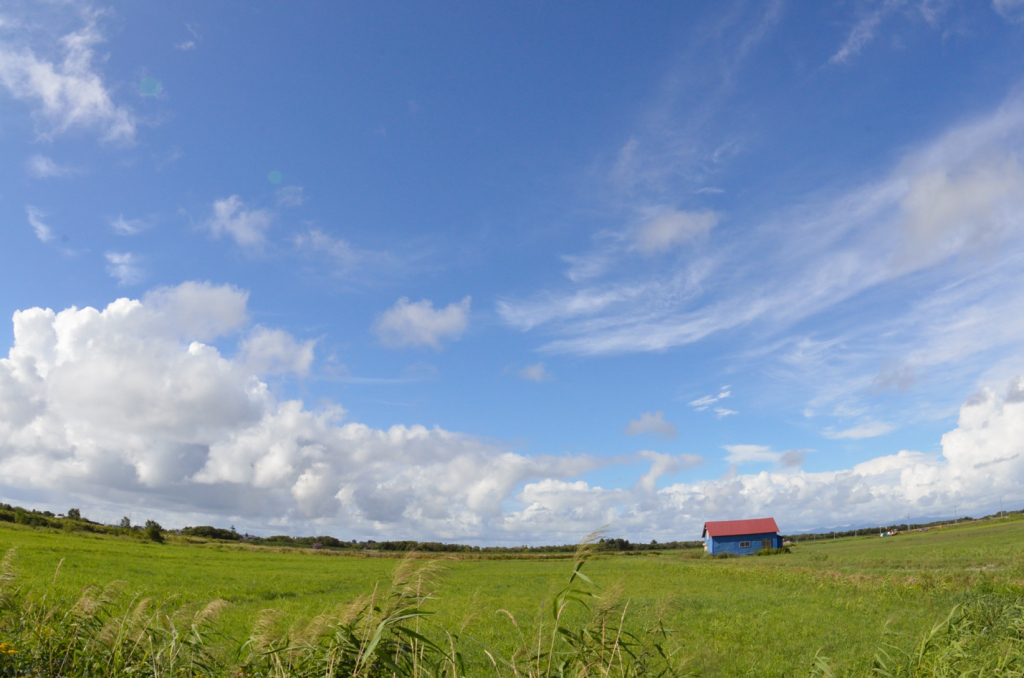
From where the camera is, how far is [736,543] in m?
83.9

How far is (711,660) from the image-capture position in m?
6.73

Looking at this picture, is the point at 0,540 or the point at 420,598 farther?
Answer: the point at 0,540

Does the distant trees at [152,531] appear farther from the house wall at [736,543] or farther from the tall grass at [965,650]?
the tall grass at [965,650]

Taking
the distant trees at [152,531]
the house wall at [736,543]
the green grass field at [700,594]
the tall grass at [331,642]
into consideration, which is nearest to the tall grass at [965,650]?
the green grass field at [700,594]

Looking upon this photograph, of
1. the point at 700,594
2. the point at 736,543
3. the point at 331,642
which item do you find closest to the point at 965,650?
the point at 331,642

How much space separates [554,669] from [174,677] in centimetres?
439

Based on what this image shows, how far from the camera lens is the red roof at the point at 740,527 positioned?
8456cm

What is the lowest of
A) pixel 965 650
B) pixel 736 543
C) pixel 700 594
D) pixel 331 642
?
pixel 736 543

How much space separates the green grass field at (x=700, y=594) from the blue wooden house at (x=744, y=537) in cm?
3046

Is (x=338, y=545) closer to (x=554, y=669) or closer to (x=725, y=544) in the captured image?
(x=725, y=544)

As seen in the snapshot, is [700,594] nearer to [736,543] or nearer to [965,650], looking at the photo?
[965,650]

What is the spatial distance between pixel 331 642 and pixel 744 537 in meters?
91.2

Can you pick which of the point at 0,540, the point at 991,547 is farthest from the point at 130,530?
the point at 991,547

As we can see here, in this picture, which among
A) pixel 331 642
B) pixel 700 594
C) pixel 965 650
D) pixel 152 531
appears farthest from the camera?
pixel 152 531
